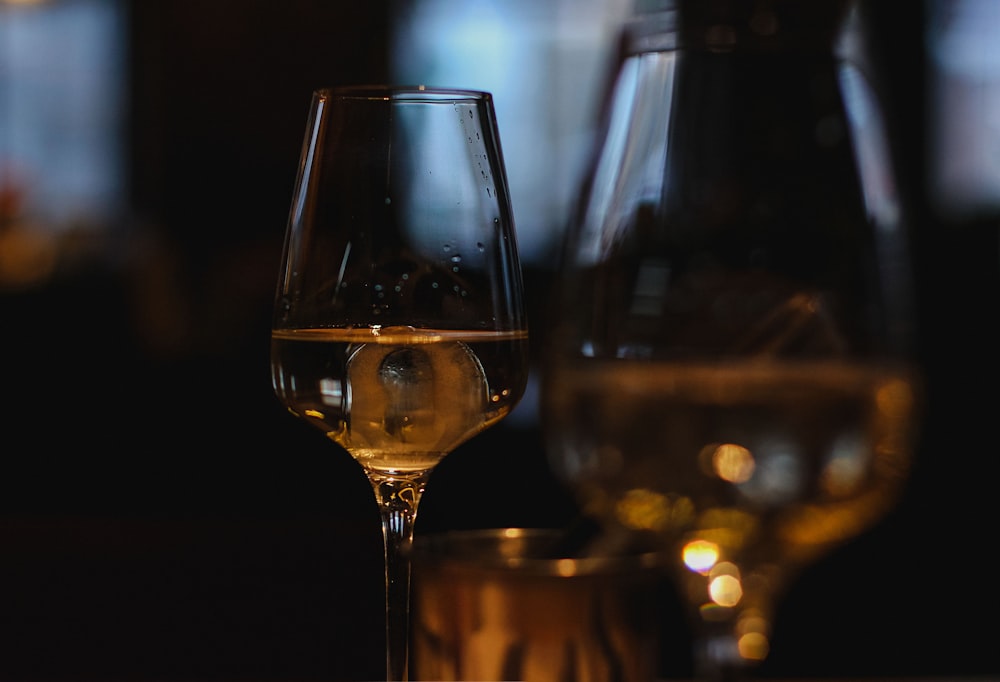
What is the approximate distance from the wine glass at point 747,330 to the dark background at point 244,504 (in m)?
1.08

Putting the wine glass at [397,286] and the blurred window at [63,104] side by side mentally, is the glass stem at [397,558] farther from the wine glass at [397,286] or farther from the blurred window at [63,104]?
the blurred window at [63,104]

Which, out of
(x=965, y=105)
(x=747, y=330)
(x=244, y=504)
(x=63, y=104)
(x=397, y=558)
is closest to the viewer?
(x=747, y=330)

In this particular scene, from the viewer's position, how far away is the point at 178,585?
81.0 inches

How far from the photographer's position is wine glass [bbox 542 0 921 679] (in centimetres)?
27

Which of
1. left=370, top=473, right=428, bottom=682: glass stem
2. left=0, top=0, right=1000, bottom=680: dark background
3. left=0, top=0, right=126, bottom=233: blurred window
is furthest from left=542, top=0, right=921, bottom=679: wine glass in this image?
left=0, top=0, right=126, bottom=233: blurred window

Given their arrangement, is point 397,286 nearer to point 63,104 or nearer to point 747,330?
point 747,330

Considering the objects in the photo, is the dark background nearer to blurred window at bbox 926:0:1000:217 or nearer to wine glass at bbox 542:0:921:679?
blurred window at bbox 926:0:1000:217

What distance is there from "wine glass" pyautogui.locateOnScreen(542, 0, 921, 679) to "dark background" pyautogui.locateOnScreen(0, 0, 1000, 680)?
42.5 inches

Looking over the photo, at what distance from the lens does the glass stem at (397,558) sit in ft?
1.60

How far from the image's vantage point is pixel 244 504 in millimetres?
2266

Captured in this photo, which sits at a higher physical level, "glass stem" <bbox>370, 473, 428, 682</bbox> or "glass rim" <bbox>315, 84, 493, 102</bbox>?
"glass rim" <bbox>315, 84, 493, 102</bbox>

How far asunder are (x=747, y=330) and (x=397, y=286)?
232 mm

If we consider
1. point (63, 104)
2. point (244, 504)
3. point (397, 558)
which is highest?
point (63, 104)

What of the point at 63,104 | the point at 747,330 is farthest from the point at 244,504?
the point at 747,330
